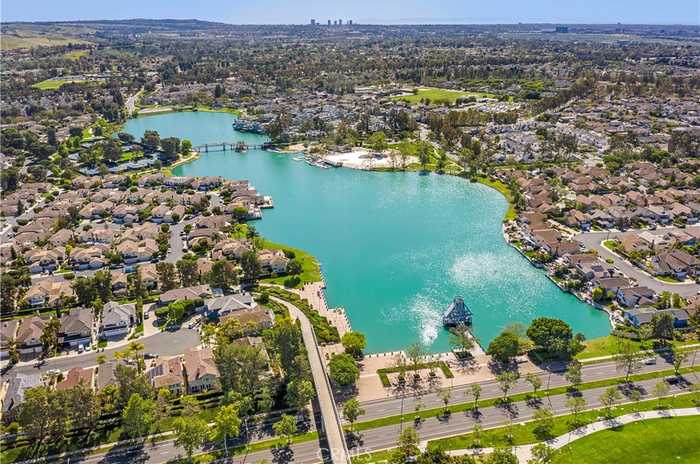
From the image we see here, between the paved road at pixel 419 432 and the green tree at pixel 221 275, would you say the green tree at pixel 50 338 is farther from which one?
the green tree at pixel 221 275

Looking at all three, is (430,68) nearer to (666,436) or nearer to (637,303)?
(637,303)

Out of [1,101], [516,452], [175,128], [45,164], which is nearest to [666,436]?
[516,452]

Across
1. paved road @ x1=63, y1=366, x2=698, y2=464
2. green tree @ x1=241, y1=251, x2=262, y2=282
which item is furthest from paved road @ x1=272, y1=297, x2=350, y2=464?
green tree @ x1=241, y1=251, x2=262, y2=282

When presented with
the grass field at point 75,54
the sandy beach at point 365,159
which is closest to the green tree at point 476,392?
the sandy beach at point 365,159

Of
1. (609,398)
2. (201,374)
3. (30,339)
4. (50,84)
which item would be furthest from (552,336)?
Result: (50,84)

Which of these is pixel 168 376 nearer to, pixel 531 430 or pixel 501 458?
pixel 501 458
